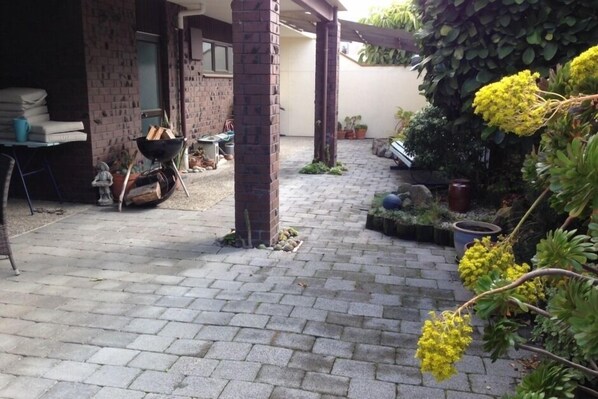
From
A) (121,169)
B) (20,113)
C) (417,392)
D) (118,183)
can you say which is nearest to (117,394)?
(417,392)

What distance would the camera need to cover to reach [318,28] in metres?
9.37

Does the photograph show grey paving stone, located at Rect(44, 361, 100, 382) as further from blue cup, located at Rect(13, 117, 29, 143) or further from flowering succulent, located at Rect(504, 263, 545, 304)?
blue cup, located at Rect(13, 117, 29, 143)

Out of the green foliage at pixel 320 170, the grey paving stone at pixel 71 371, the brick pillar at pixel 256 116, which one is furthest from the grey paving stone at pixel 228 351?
the green foliage at pixel 320 170

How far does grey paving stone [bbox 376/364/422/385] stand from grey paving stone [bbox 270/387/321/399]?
0.38 metres

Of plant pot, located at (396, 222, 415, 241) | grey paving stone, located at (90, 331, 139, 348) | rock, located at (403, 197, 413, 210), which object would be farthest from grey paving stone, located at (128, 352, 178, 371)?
rock, located at (403, 197, 413, 210)

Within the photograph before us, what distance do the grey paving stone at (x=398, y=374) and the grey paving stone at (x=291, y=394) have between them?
38cm

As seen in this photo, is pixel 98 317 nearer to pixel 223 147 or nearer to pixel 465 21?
pixel 465 21

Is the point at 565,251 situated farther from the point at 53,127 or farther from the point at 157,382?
the point at 53,127

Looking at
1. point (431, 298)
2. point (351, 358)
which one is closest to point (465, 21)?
point (431, 298)

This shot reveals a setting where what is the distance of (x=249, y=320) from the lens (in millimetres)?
3367

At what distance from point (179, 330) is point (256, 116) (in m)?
2.18

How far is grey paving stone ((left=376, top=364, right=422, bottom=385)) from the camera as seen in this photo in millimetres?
2697

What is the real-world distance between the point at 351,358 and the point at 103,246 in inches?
111

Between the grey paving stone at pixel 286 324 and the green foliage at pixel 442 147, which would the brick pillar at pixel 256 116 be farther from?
the green foliage at pixel 442 147
